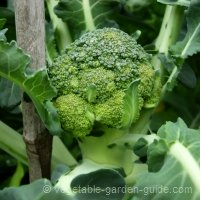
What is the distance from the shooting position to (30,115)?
78cm

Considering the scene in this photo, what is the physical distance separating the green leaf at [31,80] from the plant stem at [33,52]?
33 millimetres

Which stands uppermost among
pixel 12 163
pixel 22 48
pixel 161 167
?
pixel 22 48

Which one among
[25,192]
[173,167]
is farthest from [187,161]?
[25,192]

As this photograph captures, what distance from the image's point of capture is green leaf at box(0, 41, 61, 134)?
2.28 feet

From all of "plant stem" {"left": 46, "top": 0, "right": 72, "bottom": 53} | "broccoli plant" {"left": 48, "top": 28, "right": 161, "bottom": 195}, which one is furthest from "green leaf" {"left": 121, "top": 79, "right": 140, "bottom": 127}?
"plant stem" {"left": 46, "top": 0, "right": 72, "bottom": 53}

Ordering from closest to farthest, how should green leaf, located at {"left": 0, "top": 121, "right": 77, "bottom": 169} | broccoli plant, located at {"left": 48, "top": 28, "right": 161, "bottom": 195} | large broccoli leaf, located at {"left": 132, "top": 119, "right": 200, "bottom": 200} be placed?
large broccoli leaf, located at {"left": 132, "top": 119, "right": 200, "bottom": 200}, broccoli plant, located at {"left": 48, "top": 28, "right": 161, "bottom": 195}, green leaf, located at {"left": 0, "top": 121, "right": 77, "bottom": 169}

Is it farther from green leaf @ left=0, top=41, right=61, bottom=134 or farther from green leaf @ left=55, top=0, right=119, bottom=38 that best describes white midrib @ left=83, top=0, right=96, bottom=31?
green leaf @ left=0, top=41, right=61, bottom=134

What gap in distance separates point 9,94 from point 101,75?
169mm

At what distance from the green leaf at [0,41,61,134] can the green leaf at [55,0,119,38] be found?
0.72ft

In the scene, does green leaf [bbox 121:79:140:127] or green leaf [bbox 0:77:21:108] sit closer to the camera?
green leaf [bbox 121:79:140:127]

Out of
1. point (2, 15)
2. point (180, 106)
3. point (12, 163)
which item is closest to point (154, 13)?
point (180, 106)

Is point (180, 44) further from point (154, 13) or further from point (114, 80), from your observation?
point (154, 13)

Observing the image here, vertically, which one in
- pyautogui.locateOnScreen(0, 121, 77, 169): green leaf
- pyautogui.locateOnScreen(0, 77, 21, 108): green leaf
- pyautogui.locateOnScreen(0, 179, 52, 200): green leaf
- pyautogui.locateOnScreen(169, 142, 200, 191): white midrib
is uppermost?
pyautogui.locateOnScreen(169, 142, 200, 191): white midrib

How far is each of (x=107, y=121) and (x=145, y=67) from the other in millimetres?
112
